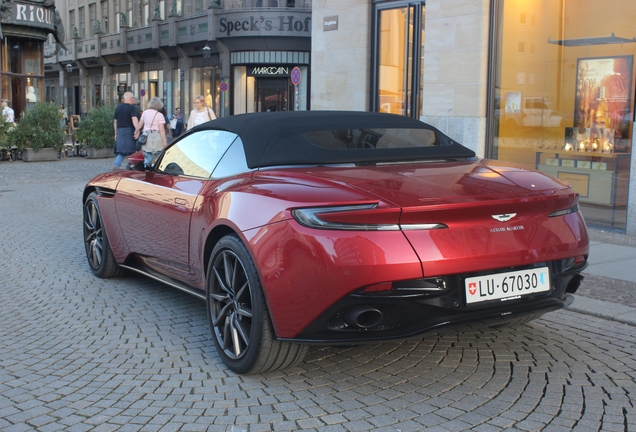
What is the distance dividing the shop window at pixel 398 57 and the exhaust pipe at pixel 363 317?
34.8 ft

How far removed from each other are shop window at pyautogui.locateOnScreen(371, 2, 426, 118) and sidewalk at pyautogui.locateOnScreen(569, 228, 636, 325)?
18.6ft

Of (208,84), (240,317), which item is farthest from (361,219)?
(208,84)

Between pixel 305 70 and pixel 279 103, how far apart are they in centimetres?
225

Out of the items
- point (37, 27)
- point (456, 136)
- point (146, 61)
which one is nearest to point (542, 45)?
point (456, 136)

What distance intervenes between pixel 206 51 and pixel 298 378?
34375 millimetres

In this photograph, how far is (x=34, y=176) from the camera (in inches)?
687

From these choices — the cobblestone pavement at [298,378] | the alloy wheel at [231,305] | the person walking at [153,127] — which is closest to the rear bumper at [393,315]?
the cobblestone pavement at [298,378]

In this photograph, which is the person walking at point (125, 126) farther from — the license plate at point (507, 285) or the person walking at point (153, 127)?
the license plate at point (507, 285)

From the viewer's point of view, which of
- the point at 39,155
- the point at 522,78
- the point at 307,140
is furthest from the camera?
the point at 39,155

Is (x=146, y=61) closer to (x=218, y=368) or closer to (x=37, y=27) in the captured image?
(x=37, y=27)

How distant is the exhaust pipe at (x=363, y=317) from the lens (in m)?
3.54

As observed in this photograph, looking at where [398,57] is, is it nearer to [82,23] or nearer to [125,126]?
[125,126]

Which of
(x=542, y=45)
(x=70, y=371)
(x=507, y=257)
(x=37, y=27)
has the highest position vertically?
(x=37, y=27)

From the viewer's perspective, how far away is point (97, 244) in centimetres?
664
